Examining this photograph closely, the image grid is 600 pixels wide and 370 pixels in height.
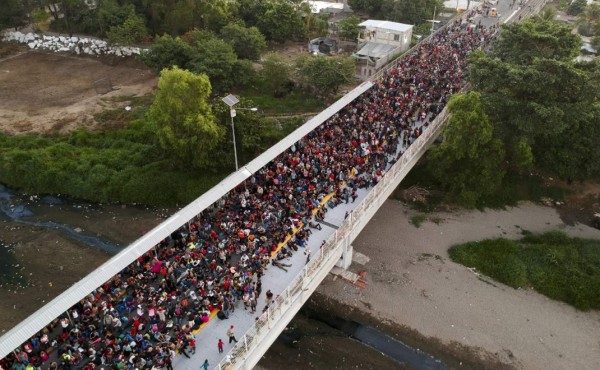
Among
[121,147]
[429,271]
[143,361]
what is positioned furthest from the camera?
[121,147]

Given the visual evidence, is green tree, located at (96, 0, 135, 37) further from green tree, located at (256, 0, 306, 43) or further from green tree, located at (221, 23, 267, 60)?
green tree, located at (256, 0, 306, 43)

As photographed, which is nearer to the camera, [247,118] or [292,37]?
[247,118]

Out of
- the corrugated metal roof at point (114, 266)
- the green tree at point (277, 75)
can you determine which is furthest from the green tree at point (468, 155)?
the green tree at point (277, 75)

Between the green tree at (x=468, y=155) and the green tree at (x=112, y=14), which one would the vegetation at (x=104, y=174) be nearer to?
the green tree at (x=468, y=155)

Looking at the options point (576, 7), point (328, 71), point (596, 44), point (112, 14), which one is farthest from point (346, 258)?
point (576, 7)

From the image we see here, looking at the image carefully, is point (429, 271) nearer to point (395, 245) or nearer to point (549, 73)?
point (395, 245)

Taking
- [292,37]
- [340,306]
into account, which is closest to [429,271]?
[340,306]
